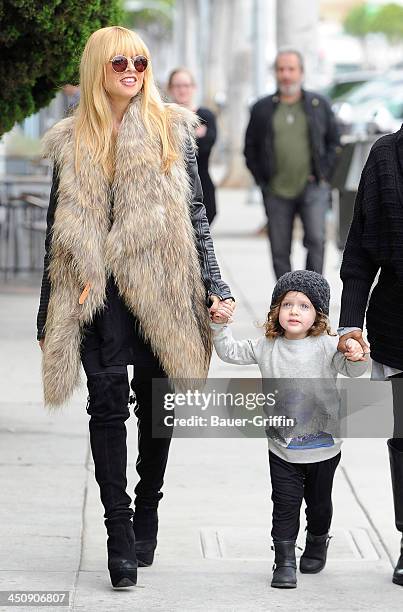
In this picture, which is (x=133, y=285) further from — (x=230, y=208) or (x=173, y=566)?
(x=230, y=208)

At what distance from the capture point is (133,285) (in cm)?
456

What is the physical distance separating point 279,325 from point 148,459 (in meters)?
0.64

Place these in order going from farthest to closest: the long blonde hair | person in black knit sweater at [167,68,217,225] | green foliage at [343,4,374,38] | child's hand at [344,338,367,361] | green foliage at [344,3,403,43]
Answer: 1. green foliage at [343,4,374,38]
2. green foliage at [344,3,403,43]
3. person in black knit sweater at [167,68,217,225]
4. the long blonde hair
5. child's hand at [344,338,367,361]

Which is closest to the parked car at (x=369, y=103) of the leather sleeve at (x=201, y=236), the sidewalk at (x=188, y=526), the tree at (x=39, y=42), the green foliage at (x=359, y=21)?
the tree at (x=39, y=42)

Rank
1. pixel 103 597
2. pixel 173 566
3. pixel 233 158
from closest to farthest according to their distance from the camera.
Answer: pixel 103 597
pixel 173 566
pixel 233 158

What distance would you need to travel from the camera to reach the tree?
21.4 ft

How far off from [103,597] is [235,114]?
84.7 feet

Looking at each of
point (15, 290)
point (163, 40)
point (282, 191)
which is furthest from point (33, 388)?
point (163, 40)

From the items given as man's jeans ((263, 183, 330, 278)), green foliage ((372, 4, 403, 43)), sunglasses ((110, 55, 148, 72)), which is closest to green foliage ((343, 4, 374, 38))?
green foliage ((372, 4, 403, 43))

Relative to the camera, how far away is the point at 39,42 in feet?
22.5

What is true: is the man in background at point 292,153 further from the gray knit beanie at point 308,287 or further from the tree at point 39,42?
the gray knit beanie at point 308,287

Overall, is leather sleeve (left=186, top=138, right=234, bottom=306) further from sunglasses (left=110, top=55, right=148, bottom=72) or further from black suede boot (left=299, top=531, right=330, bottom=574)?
black suede boot (left=299, top=531, right=330, bottom=574)

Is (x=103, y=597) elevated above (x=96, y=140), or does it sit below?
below

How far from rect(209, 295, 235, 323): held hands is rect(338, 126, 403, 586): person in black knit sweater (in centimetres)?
36
